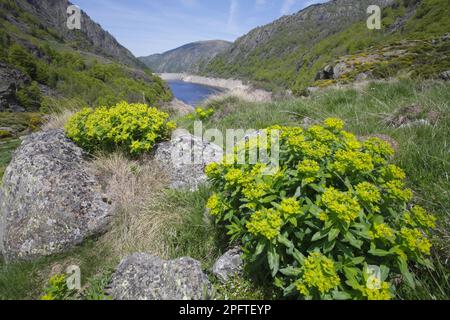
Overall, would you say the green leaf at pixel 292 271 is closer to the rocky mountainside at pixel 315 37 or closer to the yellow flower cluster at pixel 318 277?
the yellow flower cluster at pixel 318 277

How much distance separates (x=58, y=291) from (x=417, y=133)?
4.39 m

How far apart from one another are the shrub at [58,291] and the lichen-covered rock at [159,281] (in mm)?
319

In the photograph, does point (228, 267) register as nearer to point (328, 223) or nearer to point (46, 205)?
point (328, 223)

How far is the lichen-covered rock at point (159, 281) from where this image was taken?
1867 millimetres

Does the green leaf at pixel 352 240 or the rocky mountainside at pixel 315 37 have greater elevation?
the rocky mountainside at pixel 315 37

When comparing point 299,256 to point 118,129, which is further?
point 118,129

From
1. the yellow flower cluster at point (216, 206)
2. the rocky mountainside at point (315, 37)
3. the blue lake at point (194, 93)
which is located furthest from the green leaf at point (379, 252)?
the rocky mountainside at point (315, 37)

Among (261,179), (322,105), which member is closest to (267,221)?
(261,179)

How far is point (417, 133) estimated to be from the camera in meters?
3.38

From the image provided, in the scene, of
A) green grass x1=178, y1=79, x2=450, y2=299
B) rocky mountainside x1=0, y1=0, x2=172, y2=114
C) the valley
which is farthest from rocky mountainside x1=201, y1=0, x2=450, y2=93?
the valley

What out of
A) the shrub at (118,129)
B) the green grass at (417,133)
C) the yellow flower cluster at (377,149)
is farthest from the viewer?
the shrub at (118,129)

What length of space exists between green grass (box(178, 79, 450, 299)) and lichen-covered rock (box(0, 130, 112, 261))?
2727 millimetres

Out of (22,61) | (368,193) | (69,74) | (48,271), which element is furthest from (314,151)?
(69,74)
